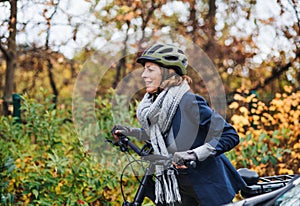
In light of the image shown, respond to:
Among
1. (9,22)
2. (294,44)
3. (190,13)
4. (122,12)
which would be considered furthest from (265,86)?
(9,22)

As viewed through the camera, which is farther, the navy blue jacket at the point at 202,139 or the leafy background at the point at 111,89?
the leafy background at the point at 111,89

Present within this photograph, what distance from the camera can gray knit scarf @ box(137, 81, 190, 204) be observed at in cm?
316

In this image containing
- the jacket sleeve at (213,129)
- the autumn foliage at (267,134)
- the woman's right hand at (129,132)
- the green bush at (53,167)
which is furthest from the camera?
the autumn foliage at (267,134)

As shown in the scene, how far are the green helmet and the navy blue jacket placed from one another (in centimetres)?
16

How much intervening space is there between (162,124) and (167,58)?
37cm

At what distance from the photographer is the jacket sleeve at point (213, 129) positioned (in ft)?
10.1

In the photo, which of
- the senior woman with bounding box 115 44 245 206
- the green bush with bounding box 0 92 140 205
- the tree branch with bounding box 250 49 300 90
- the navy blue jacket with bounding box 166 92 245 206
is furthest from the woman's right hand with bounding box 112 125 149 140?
the tree branch with bounding box 250 49 300 90

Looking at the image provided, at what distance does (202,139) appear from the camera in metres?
3.19

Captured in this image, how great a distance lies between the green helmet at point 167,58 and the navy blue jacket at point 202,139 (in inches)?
6.5

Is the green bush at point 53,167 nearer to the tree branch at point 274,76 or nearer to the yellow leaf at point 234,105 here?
the yellow leaf at point 234,105

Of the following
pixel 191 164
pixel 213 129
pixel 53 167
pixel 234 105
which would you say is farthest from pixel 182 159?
pixel 234 105

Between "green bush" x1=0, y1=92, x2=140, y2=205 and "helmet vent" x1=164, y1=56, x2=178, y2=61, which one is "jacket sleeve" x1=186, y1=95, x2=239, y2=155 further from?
"green bush" x1=0, y1=92, x2=140, y2=205

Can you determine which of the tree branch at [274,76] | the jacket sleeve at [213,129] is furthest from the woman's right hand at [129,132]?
the tree branch at [274,76]

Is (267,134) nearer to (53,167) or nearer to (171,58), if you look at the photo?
(53,167)
